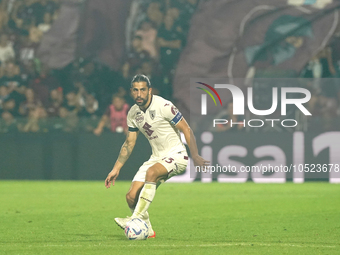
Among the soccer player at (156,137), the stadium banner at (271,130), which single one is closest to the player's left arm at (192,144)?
the soccer player at (156,137)

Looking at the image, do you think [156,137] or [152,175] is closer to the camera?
[152,175]

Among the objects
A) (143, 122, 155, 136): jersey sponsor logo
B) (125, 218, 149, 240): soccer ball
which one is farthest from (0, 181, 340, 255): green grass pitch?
(143, 122, 155, 136): jersey sponsor logo

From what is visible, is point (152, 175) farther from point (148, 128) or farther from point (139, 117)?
point (139, 117)

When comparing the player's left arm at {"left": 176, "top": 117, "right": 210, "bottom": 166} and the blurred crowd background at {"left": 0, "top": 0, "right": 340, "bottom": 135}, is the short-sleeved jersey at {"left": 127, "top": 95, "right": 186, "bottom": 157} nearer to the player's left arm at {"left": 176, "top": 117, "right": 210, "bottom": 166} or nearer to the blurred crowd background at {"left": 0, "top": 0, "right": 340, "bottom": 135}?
the player's left arm at {"left": 176, "top": 117, "right": 210, "bottom": 166}

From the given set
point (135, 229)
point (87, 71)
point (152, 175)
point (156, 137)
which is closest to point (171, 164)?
point (152, 175)

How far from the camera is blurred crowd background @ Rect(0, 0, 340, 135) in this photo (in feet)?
53.6

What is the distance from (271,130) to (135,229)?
9.56 meters

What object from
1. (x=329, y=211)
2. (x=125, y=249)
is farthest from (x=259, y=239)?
(x=329, y=211)

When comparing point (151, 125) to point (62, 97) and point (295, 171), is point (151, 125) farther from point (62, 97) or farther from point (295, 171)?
point (62, 97)

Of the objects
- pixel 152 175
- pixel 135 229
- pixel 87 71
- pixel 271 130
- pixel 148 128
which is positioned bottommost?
pixel 135 229

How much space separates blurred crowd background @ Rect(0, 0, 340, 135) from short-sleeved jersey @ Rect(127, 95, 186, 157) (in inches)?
344

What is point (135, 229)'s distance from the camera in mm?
6871

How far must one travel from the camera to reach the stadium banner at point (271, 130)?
15.7 meters

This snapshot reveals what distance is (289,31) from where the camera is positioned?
17203 mm
